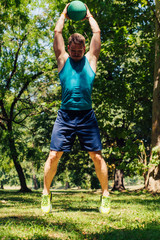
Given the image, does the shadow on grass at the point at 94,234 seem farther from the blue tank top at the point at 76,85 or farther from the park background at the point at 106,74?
the park background at the point at 106,74

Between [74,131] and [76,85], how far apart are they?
67cm

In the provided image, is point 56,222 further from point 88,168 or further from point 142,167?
point 88,168

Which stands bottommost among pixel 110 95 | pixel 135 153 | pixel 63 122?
pixel 135 153

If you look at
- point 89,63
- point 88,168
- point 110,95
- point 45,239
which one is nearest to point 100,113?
point 110,95

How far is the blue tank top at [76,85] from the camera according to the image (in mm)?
3928

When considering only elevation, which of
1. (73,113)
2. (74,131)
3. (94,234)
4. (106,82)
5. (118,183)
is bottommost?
(118,183)

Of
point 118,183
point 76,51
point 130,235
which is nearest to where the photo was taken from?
point 130,235

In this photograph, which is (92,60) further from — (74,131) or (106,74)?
(106,74)

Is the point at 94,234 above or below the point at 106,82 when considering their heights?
below

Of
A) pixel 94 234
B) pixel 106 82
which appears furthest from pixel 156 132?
pixel 94 234

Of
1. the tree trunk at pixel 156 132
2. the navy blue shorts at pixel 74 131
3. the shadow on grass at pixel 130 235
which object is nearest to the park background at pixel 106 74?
the tree trunk at pixel 156 132

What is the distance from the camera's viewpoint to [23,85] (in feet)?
55.2

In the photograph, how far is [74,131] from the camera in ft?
13.1

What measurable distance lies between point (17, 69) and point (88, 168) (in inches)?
551
